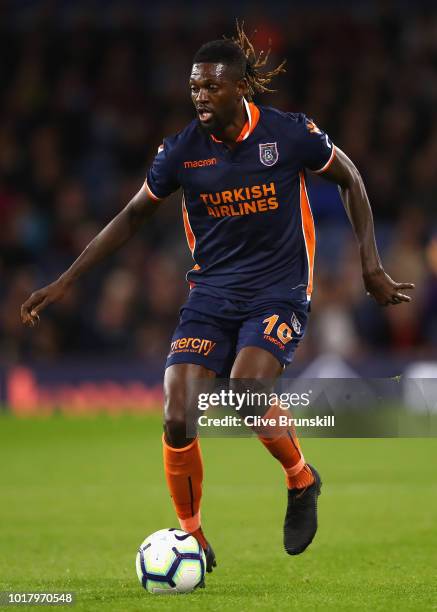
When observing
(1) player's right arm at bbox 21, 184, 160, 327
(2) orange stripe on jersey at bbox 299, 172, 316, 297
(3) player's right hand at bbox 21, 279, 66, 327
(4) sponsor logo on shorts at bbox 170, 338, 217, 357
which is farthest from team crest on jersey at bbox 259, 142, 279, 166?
(3) player's right hand at bbox 21, 279, 66, 327

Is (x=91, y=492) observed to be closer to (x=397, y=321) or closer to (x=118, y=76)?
(x=397, y=321)

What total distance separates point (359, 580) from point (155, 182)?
2.06 m

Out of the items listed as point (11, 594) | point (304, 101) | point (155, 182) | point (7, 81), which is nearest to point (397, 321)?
point (304, 101)

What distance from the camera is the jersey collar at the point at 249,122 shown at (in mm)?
5977

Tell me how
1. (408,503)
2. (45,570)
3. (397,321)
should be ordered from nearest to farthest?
1. (45,570)
2. (408,503)
3. (397,321)

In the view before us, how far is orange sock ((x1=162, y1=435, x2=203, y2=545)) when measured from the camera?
581cm

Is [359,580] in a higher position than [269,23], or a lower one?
lower

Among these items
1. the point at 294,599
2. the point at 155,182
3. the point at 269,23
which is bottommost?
the point at 294,599

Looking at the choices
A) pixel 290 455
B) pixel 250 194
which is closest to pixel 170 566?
pixel 290 455

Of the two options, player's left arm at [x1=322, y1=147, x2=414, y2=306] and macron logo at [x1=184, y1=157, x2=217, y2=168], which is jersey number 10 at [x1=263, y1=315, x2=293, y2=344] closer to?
player's left arm at [x1=322, y1=147, x2=414, y2=306]

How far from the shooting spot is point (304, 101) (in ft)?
53.4

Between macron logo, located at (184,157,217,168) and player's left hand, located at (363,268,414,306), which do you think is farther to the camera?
macron logo, located at (184,157,217,168)

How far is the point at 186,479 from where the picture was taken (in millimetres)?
5867

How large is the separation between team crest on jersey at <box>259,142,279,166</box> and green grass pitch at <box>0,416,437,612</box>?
6.26ft
